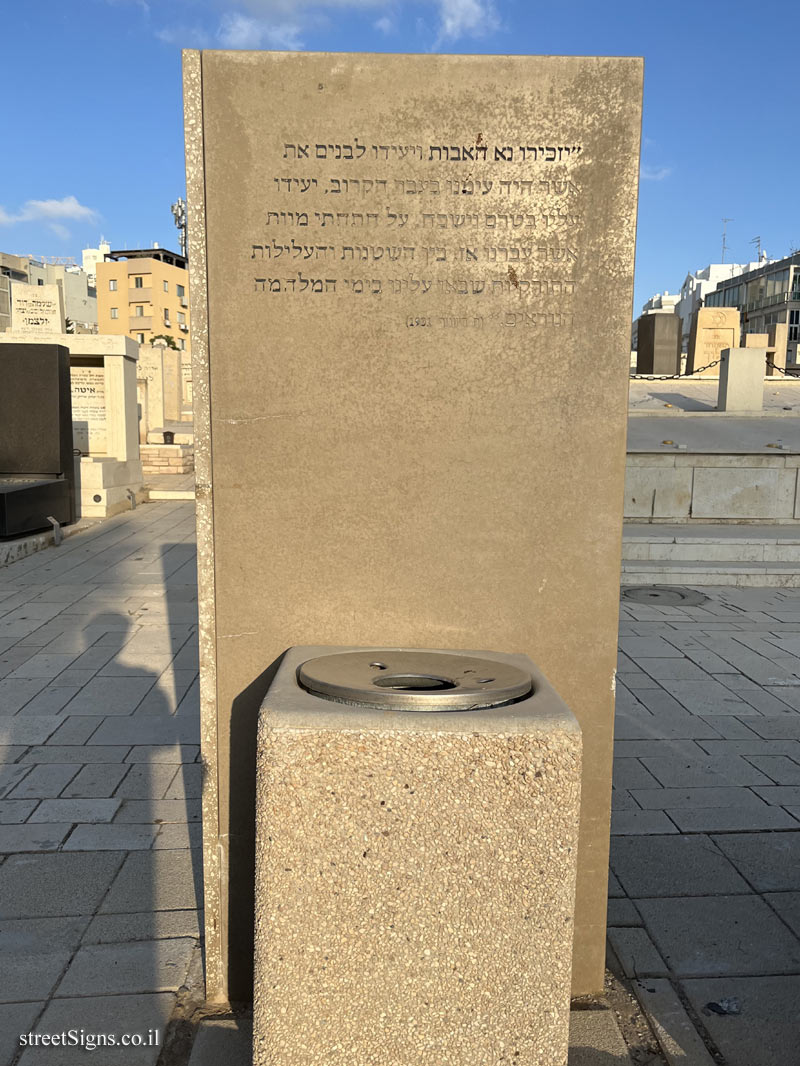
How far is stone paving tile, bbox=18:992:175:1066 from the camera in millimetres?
2223

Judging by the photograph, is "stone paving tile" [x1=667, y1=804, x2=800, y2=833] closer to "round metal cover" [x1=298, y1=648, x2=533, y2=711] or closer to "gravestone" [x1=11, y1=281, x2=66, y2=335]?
"round metal cover" [x1=298, y1=648, x2=533, y2=711]

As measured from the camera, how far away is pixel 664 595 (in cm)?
A: 854

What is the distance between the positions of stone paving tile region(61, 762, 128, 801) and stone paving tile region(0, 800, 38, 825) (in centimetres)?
15

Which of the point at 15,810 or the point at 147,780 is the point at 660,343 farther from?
the point at 15,810

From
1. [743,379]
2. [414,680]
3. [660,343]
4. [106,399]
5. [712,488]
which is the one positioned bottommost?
[712,488]

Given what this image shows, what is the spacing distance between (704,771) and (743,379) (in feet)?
40.9

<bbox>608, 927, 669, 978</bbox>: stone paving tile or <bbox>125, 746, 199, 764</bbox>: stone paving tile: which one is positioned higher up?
<bbox>608, 927, 669, 978</bbox>: stone paving tile

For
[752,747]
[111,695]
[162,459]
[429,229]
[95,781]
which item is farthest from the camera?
[162,459]

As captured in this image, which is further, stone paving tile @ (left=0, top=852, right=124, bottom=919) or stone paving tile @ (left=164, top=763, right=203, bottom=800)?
stone paving tile @ (left=164, top=763, right=203, bottom=800)

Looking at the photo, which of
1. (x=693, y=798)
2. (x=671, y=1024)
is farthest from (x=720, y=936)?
(x=693, y=798)

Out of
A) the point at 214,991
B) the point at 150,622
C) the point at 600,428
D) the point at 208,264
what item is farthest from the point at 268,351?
the point at 150,622

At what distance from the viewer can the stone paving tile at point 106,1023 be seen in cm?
222

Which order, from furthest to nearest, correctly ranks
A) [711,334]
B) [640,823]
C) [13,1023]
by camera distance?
[711,334] → [640,823] → [13,1023]

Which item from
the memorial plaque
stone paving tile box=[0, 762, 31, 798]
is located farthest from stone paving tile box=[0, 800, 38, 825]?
the memorial plaque
